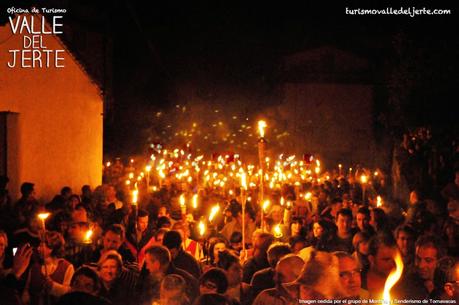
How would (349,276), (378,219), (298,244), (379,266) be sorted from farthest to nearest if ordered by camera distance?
(378,219), (298,244), (379,266), (349,276)

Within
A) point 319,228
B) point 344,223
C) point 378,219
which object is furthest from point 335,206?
point 319,228

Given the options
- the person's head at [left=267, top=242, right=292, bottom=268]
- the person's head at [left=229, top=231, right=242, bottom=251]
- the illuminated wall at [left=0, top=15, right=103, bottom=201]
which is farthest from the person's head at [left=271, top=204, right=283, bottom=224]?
the illuminated wall at [left=0, top=15, right=103, bottom=201]

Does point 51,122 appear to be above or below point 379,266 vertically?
above

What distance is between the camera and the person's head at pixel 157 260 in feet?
20.7

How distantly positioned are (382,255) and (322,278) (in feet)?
4.89

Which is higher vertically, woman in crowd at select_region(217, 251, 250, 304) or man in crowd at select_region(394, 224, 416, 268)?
man in crowd at select_region(394, 224, 416, 268)

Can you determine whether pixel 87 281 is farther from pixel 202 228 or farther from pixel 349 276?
pixel 202 228

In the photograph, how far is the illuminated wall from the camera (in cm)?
1362

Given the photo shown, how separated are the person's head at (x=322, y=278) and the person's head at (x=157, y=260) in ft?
5.66

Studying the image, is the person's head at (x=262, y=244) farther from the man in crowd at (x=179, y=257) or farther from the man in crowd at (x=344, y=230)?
the man in crowd at (x=344, y=230)

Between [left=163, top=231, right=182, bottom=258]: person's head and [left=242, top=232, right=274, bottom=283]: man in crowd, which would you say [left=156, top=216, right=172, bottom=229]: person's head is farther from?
[left=242, top=232, right=274, bottom=283]: man in crowd

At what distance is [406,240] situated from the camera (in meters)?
7.46

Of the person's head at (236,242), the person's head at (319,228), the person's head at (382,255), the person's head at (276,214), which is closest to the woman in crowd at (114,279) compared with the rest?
the person's head at (382,255)

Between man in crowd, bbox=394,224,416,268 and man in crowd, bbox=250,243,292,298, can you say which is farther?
man in crowd, bbox=394,224,416,268
